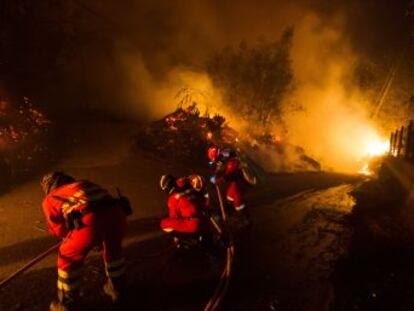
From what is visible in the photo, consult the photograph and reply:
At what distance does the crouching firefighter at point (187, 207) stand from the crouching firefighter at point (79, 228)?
1.09 m

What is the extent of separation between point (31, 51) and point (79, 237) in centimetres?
1002

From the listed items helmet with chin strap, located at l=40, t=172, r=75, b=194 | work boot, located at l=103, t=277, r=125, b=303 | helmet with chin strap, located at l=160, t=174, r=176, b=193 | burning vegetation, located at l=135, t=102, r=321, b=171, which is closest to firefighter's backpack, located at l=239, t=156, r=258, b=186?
helmet with chin strap, located at l=160, t=174, r=176, b=193

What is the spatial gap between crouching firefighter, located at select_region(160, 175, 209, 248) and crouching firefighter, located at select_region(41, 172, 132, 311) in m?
1.09

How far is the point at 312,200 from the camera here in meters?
9.52

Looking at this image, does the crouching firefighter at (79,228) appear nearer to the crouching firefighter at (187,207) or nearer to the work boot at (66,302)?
the work boot at (66,302)

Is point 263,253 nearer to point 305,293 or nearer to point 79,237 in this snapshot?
point 305,293

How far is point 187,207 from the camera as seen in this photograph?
17.6 ft

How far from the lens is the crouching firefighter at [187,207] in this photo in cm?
539

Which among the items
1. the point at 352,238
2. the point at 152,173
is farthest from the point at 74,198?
the point at 152,173

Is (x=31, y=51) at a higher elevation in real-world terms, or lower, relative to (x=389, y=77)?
lower

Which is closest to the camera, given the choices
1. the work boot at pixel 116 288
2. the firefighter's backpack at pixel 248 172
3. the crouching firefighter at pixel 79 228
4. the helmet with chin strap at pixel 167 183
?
the crouching firefighter at pixel 79 228

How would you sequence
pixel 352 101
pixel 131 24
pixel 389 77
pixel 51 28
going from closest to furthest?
pixel 51 28 → pixel 131 24 → pixel 389 77 → pixel 352 101

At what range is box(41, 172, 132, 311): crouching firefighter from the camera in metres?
4.09

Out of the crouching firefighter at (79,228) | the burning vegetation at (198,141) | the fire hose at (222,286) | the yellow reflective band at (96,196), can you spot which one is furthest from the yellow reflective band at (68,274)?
the burning vegetation at (198,141)
